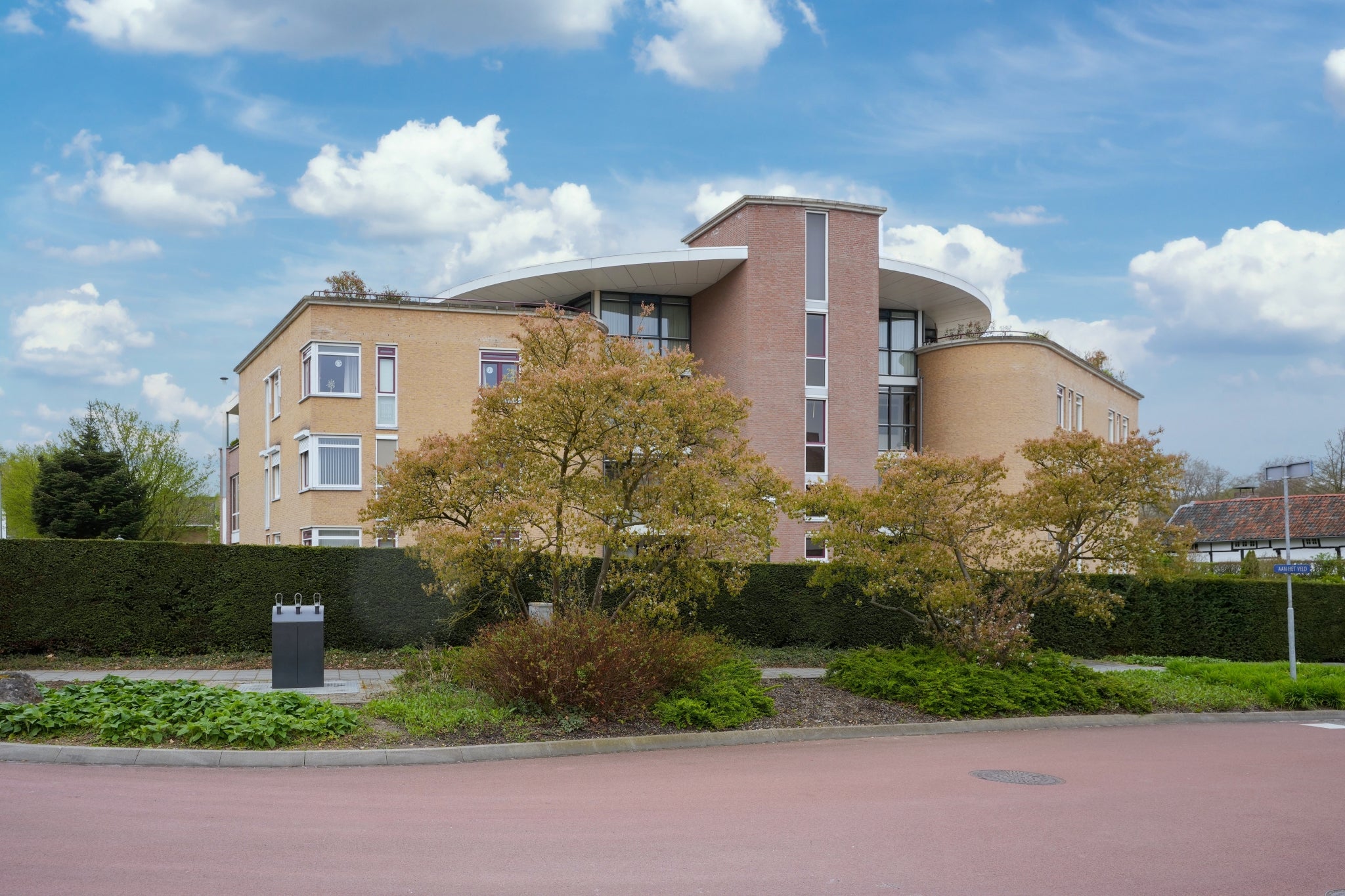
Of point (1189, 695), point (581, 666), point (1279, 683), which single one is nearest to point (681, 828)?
point (581, 666)

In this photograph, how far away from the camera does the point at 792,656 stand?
67.9ft

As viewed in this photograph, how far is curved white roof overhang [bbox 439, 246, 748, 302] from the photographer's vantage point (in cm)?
3528

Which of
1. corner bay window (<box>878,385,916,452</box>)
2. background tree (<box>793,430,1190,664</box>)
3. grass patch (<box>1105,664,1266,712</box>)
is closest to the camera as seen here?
background tree (<box>793,430,1190,664</box>)

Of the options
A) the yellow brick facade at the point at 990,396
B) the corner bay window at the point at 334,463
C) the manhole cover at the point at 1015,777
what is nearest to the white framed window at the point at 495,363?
the corner bay window at the point at 334,463

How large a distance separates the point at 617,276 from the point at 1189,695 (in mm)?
24069

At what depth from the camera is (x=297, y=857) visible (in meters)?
6.57

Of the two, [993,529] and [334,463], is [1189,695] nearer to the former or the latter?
[993,529]

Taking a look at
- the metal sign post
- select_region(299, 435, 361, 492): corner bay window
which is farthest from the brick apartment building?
the metal sign post

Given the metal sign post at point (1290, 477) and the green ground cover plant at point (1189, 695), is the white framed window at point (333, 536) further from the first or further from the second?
the metal sign post at point (1290, 477)

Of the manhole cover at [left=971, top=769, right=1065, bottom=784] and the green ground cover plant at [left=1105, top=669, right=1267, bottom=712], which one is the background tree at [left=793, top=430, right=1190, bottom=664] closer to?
the green ground cover plant at [left=1105, top=669, right=1267, bottom=712]

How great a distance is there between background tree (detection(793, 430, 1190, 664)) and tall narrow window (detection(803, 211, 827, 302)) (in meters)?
19.2

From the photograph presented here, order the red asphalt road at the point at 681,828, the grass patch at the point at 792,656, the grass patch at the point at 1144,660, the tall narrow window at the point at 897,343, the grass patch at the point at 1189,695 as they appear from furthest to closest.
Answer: the tall narrow window at the point at 897,343 < the grass patch at the point at 1144,660 < the grass patch at the point at 792,656 < the grass patch at the point at 1189,695 < the red asphalt road at the point at 681,828

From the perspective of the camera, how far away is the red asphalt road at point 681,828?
634 centimetres

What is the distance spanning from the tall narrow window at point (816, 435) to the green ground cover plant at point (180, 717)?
25.3 meters
